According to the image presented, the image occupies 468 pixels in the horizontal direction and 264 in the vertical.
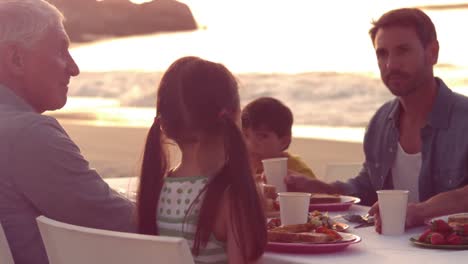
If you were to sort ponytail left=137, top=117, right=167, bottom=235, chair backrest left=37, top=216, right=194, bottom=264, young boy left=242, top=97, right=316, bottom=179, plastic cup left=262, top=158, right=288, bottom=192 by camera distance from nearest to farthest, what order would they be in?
chair backrest left=37, top=216, right=194, bottom=264
ponytail left=137, top=117, right=167, bottom=235
plastic cup left=262, top=158, right=288, bottom=192
young boy left=242, top=97, right=316, bottom=179

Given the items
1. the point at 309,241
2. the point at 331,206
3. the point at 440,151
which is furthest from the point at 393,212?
the point at 440,151

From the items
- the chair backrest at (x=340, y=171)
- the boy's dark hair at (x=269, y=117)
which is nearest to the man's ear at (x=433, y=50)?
the boy's dark hair at (x=269, y=117)

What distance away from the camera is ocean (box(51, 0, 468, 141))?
58.4 feet

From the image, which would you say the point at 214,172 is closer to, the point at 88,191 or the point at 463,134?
the point at 88,191

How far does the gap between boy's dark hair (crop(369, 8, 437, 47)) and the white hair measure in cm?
144

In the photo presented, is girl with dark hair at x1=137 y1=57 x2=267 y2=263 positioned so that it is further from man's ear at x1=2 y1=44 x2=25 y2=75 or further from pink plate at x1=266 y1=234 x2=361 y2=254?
man's ear at x1=2 y1=44 x2=25 y2=75

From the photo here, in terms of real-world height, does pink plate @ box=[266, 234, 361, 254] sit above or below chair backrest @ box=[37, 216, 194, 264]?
below

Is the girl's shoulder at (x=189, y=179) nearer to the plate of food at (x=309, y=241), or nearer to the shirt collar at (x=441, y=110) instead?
the plate of food at (x=309, y=241)

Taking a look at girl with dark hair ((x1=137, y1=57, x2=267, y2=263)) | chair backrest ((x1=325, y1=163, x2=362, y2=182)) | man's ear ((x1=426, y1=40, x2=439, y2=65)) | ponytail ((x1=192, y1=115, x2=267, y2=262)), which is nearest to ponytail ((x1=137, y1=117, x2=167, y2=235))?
girl with dark hair ((x1=137, y1=57, x2=267, y2=263))

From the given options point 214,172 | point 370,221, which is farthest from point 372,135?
point 214,172

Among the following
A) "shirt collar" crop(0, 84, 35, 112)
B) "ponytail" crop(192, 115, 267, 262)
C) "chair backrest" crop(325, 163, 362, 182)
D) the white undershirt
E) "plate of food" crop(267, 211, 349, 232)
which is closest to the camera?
"ponytail" crop(192, 115, 267, 262)

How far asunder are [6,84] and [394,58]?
1546mm

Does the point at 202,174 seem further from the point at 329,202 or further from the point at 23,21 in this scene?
the point at 329,202

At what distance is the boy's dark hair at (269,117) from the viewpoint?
372 centimetres
